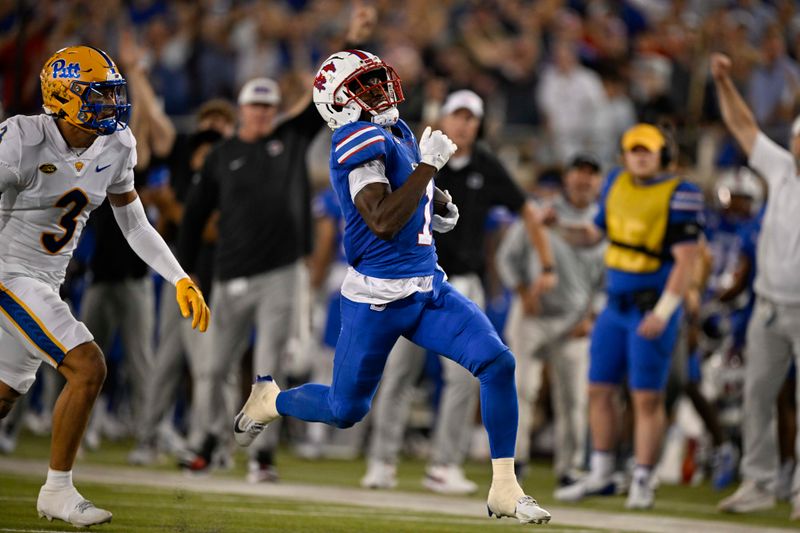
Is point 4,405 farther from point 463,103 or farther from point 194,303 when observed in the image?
point 463,103

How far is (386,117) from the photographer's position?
5906mm

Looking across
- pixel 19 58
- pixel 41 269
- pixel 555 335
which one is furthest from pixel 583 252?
pixel 41 269

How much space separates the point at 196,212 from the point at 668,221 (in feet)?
10.7

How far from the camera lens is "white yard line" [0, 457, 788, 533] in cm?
716

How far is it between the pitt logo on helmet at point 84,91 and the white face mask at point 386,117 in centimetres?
116

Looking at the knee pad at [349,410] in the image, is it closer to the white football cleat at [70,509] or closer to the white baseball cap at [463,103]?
the white football cleat at [70,509]

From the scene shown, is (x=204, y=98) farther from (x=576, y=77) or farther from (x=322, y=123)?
(x=322, y=123)

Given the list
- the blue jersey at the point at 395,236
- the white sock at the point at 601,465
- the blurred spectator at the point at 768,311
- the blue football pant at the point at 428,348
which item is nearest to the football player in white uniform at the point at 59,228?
the blue football pant at the point at 428,348

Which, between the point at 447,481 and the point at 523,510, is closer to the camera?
the point at 523,510

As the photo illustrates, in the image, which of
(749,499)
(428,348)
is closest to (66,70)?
(428,348)

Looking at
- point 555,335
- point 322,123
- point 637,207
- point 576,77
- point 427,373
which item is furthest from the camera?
point 576,77

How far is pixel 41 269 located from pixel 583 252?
5089 mm

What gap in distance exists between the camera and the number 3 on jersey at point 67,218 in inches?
239

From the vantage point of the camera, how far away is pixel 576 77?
14492 millimetres
